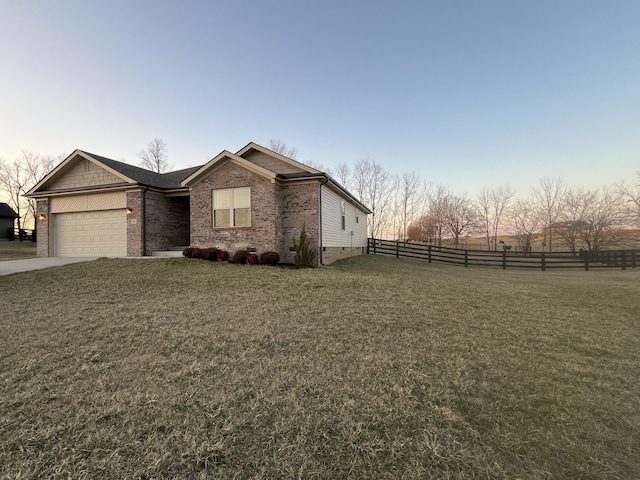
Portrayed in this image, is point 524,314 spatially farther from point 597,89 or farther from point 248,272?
point 597,89

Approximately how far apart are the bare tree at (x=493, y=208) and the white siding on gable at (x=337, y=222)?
24.3 meters

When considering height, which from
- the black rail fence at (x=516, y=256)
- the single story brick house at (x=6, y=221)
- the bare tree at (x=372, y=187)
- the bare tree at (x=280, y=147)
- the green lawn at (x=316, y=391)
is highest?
the bare tree at (x=280, y=147)

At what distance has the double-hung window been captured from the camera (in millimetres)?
12266

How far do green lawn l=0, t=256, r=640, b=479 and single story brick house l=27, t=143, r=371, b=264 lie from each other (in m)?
6.46

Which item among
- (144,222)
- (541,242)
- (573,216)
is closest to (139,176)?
(144,222)

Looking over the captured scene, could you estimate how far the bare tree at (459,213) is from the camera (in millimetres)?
35469

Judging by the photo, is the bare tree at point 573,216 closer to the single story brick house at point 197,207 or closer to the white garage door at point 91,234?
the single story brick house at point 197,207

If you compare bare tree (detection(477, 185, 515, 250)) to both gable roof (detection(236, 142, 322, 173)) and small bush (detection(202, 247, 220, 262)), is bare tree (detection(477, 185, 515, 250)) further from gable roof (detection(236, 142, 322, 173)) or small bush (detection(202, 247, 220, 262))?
small bush (detection(202, 247, 220, 262))

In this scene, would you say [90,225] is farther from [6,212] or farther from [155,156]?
[6,212]

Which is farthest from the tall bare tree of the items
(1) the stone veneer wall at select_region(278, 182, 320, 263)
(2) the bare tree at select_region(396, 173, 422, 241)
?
(1) the stone veneer wall at select_region(278, 182, 320, 263)

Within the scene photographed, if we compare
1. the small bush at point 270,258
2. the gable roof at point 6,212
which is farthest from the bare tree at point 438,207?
the gable roof at point 6,212

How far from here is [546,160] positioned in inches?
827

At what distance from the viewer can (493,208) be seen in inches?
1391

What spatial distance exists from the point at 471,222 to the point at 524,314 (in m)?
34.0
